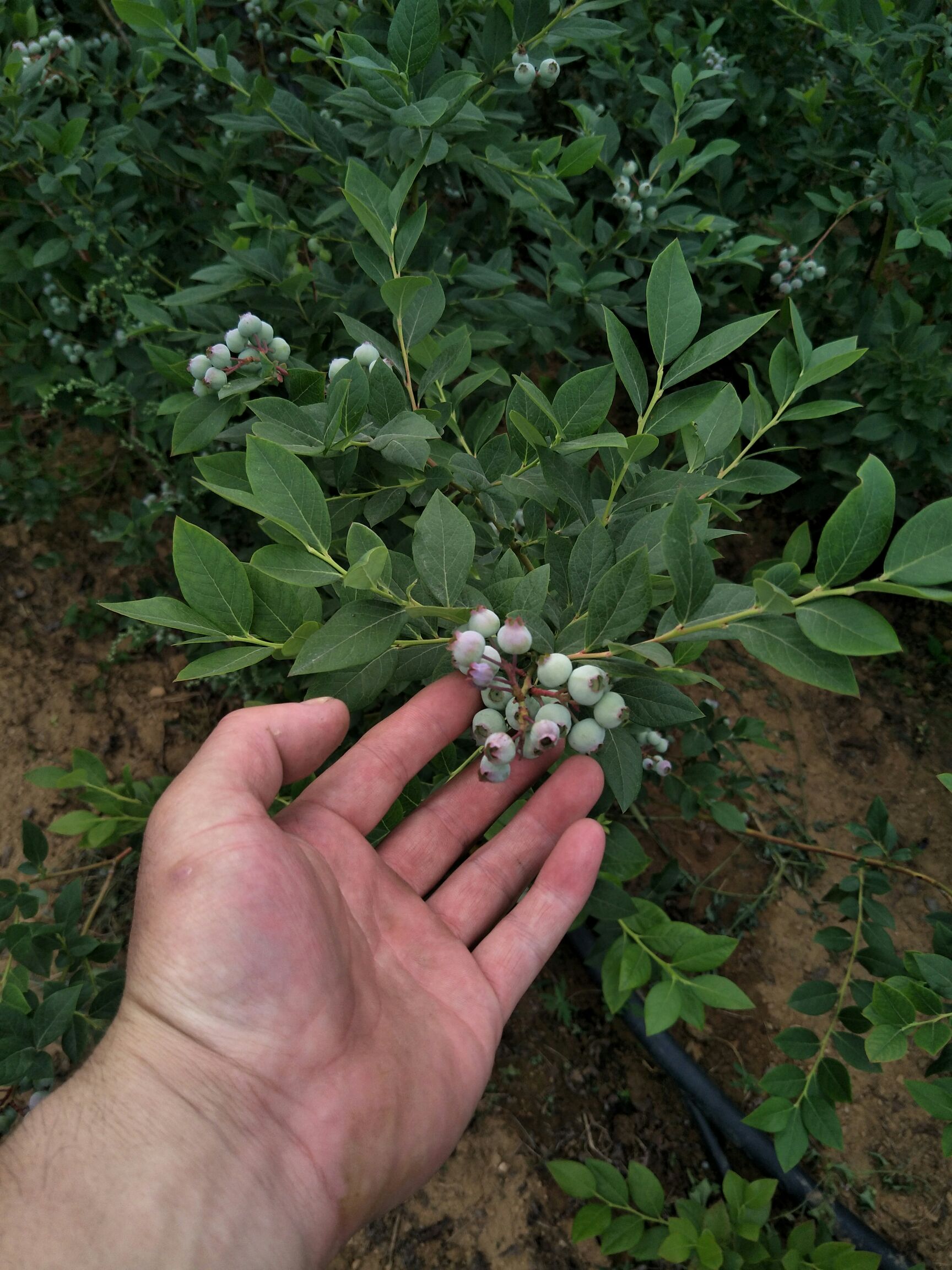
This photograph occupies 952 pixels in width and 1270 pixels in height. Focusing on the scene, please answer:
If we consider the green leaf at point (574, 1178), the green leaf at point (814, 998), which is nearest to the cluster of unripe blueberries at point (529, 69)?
the green leaf at point (814, 998)

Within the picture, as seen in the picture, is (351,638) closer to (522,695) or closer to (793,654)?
(522,695)

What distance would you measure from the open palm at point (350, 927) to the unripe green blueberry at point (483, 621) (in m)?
0.24

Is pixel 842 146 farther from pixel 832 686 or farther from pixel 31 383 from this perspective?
pixel 31 383

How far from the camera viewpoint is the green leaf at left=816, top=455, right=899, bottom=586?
79 cm

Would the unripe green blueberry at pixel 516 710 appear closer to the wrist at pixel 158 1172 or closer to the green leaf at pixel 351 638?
the green leaf at pixel 351 638

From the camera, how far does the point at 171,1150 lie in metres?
0.97

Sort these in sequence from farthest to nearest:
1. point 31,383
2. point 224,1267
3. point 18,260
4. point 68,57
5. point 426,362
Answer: point 31,383, point 18,260, point 68,57, point 426,362, point 224,1267

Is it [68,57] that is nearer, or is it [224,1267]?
[224,1267]

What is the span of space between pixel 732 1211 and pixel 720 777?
121 centimetres

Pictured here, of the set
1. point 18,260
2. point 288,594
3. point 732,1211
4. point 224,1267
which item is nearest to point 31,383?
point 18,260

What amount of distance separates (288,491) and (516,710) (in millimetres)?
368

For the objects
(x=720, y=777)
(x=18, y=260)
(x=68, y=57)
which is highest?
(x=68, y=57)

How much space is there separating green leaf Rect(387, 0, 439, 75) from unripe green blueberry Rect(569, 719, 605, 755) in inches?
36.2

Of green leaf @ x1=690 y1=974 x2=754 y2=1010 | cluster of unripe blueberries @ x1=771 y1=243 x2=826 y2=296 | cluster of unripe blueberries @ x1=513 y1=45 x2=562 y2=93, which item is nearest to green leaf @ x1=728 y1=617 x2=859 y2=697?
green leaf @ x1=690 y1=974 x2=754 y2=1010
